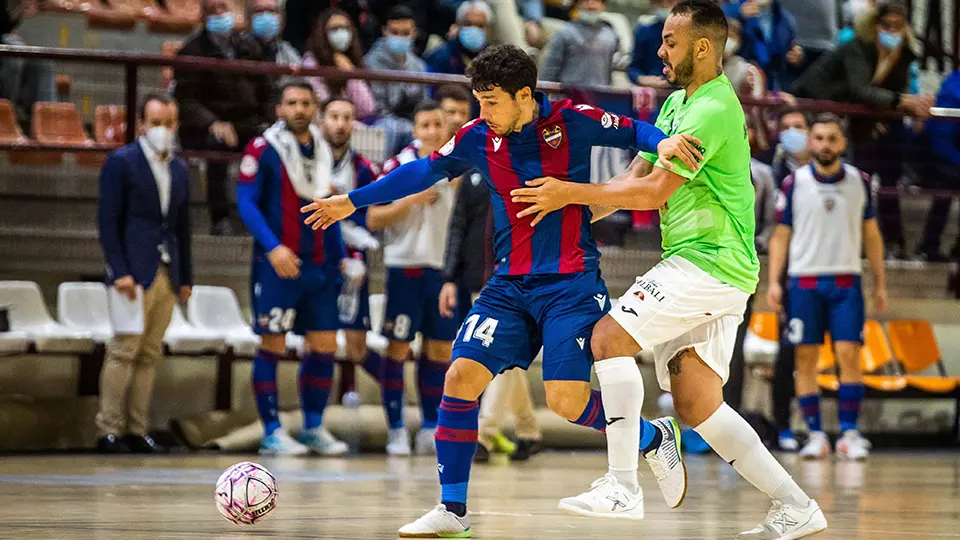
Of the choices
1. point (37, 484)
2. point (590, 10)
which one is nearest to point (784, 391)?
point (590, 10)

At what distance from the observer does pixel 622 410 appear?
207 inches

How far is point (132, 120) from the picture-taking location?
420 inches

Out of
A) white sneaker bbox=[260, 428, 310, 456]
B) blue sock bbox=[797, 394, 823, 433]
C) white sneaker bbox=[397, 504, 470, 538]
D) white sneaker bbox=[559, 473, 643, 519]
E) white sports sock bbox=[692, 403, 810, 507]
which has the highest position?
white sports sock bbox=[692, 403, 810, 507]

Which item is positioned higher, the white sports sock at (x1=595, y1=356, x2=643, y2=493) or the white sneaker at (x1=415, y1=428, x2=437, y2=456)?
the white sports sock at (x1=595, y1=356, x2=643, y2=493)

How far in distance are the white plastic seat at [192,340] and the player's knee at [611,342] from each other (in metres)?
5.69

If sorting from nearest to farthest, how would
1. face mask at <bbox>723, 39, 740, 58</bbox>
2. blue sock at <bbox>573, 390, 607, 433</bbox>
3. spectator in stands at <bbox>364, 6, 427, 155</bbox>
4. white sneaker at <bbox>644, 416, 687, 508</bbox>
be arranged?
white sneaker at <bbox>644, 416, 687, 508</bbox> → blue sock at <bbox>573, 390, 607, 433</bbox> → spectator in stands at <bbox>364, 6, 427, 155</bbox> → face mask at <bbox>723, 39, 740, 58</bbox>

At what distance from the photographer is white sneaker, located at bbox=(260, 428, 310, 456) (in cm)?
982

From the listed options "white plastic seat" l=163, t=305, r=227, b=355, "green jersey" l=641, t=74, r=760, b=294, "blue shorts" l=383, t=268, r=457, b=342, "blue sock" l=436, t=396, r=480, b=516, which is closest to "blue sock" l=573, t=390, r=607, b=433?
"blue sock" l=436, t=396, r=480, b=516

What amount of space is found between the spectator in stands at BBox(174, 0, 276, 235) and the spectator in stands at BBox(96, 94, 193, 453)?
30.6 inches

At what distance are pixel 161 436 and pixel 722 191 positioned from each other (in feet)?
21.8

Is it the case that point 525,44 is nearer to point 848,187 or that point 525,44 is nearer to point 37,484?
point 848,187

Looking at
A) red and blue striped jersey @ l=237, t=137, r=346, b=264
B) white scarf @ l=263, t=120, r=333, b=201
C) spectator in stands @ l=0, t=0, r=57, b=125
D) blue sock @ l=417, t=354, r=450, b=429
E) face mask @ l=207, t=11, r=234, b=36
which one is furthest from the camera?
face mask @ l=207, t=11, r=234, b=36

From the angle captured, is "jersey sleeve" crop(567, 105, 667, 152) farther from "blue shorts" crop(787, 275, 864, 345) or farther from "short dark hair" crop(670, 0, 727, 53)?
"blue shorts" crop(787, 275, 864, 345)

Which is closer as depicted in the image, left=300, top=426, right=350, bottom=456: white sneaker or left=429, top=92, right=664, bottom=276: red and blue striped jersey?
left=429, top=92, right=664, bottom=276: red and blue striped jersey
